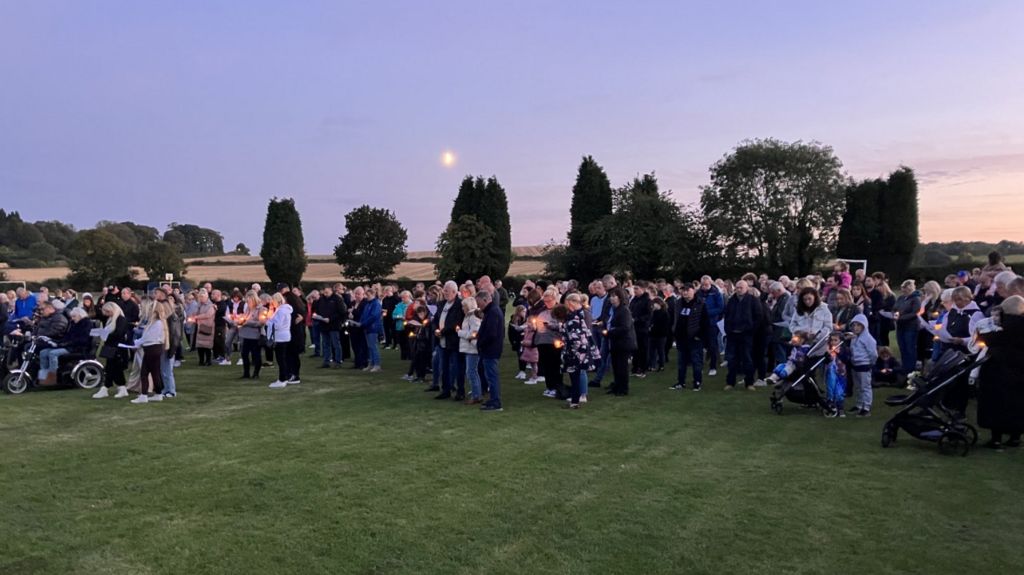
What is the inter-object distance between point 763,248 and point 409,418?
44531mm

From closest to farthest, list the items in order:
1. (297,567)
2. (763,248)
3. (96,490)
A: (297,567)
(96,490)
(763,248)

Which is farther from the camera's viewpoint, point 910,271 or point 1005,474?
point 910,271

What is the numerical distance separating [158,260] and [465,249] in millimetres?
23398

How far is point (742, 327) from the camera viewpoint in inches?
433

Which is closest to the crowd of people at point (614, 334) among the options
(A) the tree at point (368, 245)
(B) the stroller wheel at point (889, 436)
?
(B) the stroller wheel at point (889, 436)

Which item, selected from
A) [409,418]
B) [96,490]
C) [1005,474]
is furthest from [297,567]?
[1005,474]

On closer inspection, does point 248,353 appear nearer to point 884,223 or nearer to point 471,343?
point 471,343

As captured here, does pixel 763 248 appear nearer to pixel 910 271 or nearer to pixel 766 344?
pixel 910 271

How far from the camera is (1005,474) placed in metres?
6.49

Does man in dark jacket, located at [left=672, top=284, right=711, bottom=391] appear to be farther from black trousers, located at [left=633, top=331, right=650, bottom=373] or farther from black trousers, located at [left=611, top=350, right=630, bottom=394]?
black trousers, located at [left=633, top=331, right=650, bottom=373]

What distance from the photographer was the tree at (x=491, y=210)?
58188 mm

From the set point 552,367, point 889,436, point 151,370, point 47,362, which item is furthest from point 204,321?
point 889,436

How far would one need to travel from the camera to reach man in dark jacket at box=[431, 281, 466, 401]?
35.1 feet

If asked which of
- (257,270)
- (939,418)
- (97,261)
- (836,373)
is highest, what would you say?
(97,261)
